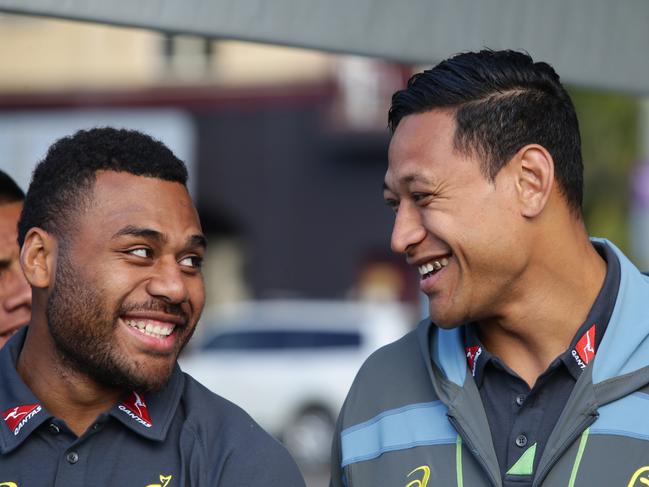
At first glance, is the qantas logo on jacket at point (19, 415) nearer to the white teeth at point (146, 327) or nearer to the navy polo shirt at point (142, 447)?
the navy polo shirt at point (142, 447)

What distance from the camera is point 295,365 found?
16625mm

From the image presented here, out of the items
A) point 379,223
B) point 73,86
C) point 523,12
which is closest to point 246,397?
point 379,223

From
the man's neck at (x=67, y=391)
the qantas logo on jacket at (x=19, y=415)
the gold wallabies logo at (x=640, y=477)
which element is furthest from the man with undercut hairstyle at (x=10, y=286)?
the gold wallabies logo at (x=640, y=477)

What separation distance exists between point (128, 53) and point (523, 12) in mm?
20109

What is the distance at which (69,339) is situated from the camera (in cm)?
346

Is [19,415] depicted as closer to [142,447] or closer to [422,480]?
[142,447]

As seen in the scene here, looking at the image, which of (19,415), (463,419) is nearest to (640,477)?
(463,419)

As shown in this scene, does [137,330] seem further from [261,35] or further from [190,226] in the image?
[261,35]

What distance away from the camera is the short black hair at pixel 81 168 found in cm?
358

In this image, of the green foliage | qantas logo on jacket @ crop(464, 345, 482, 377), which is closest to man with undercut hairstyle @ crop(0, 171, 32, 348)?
qantas logo on jacket @ crop(464, 345, 482, 377)

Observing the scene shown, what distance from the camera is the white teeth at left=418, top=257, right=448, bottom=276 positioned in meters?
3.49

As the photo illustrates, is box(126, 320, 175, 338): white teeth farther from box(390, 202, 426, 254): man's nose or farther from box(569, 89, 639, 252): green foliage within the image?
box(569, 89, 639, 252): green foliage

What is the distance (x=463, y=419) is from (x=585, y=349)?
0.38m

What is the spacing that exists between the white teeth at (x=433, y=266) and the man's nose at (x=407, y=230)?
0.07 meters
